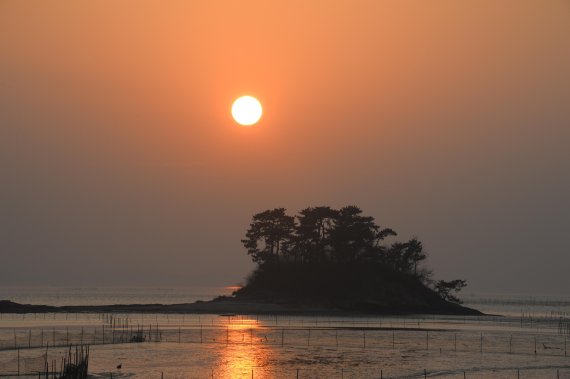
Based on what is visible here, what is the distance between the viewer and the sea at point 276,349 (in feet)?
206

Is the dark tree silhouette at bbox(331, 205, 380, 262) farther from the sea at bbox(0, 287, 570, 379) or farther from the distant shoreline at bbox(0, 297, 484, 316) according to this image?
the sea at bbox(0, 287, 570, 379)

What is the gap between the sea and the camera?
62906 mm

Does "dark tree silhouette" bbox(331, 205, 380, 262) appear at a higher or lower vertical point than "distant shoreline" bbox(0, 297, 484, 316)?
higher

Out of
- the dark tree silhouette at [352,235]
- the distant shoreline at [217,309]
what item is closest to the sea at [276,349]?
the distant shoreline at [217,309]

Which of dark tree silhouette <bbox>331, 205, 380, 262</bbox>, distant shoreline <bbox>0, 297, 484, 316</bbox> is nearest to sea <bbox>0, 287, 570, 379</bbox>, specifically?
distant shoreline <bbox>0, 297, 484, 316</bbox>

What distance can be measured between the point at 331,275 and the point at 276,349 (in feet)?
278

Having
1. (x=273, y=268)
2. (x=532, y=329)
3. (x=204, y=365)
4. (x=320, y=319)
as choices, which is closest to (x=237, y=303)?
(x=273, y=268)

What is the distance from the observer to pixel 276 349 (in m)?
78.7

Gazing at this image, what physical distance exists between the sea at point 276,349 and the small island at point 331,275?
3492 centimetres

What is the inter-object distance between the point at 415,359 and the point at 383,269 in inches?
3658

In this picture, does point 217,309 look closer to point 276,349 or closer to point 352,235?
point 352,235

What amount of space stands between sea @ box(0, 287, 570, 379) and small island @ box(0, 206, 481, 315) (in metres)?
34.9

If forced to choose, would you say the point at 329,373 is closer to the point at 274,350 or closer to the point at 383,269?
the point at 274,350

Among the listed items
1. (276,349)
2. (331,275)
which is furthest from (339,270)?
(276,349)
